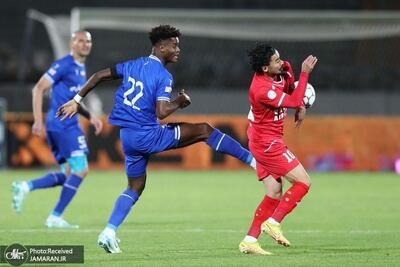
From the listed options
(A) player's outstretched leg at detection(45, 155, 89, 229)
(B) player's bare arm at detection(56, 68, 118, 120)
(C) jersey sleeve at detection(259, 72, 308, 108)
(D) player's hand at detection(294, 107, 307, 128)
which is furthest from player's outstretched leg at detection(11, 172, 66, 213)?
(C) jersey sleeve at detection(259, 72, 308, 108)

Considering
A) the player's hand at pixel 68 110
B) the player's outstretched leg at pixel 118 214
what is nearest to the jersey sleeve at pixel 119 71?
the player's hand at pixel 68 110

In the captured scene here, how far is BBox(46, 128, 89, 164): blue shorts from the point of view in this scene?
12211 mm

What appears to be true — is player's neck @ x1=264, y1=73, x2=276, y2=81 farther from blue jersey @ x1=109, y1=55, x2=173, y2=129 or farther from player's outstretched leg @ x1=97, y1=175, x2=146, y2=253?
player's outstretched leg @ x1=97, y1=175, x2=146, y2=253

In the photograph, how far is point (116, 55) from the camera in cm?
2330

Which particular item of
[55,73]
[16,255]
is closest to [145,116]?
[16,255]

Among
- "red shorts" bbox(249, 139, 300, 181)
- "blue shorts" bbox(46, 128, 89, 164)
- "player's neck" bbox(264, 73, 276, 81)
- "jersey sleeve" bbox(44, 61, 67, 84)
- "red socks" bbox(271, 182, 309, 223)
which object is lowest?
"blue shorts" bbox(46, 128, 89, 164)

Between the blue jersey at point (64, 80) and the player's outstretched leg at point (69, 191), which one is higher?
the blue jersey at point (64, 80)

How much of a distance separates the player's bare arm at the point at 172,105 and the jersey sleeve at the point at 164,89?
2.1 inches

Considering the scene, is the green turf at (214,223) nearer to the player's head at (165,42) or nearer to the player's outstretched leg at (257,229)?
the player's outstretched leg at (257,229)

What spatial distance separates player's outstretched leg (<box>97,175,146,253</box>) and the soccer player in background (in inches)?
42.9

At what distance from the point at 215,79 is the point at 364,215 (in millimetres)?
11167

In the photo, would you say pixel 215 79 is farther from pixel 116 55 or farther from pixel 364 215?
pixel 364 215

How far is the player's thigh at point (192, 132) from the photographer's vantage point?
30.3 feet

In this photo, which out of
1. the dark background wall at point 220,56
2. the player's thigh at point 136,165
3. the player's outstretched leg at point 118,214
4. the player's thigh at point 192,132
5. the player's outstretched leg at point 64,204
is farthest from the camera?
the dark background wall at point 220,56
